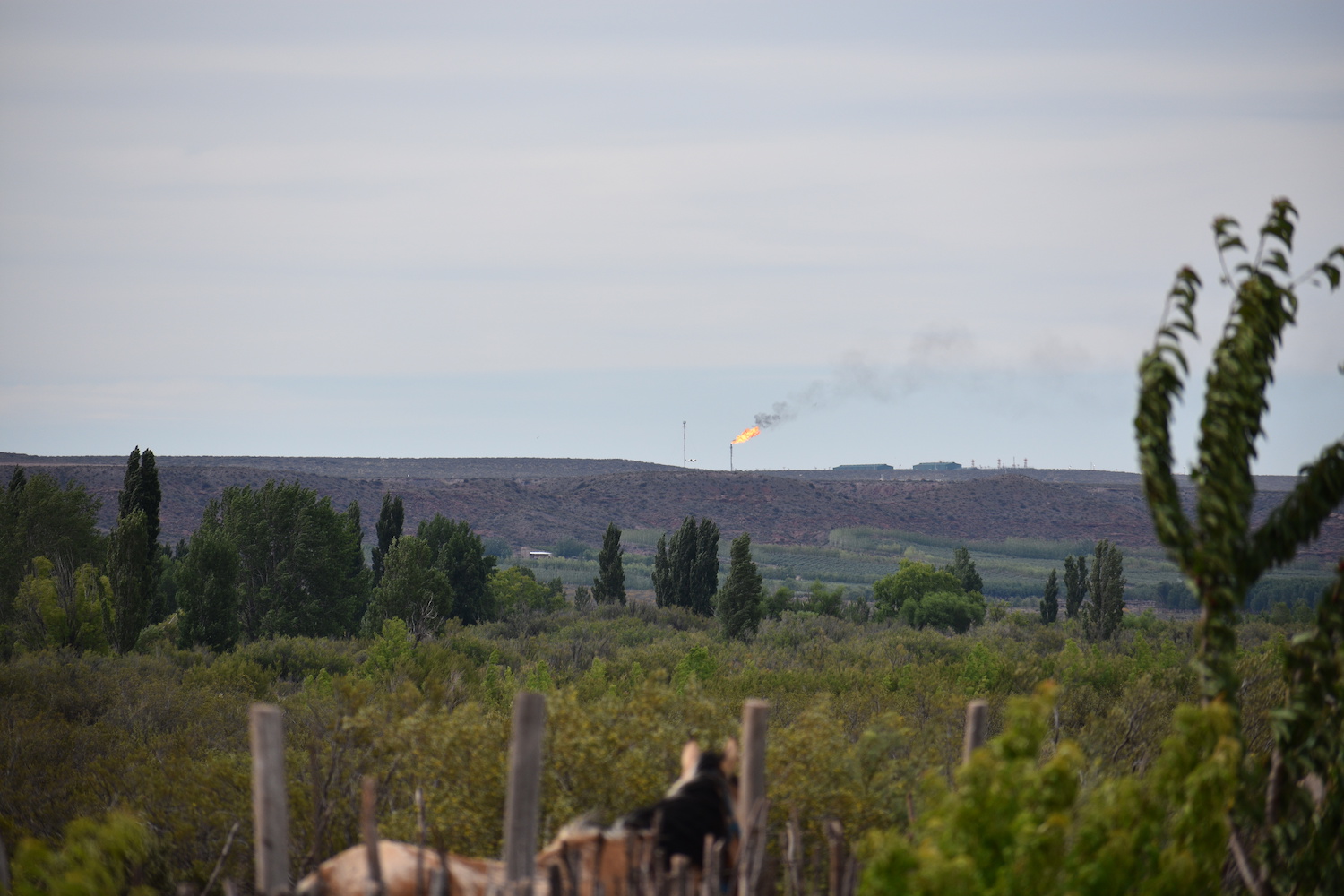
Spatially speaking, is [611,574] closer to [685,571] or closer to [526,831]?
[685,571]

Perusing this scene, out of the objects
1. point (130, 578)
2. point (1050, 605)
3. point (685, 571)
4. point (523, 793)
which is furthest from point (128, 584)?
point (1050, 605)

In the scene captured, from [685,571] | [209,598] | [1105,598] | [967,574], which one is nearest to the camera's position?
[209,598]

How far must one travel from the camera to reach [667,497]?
396 feet

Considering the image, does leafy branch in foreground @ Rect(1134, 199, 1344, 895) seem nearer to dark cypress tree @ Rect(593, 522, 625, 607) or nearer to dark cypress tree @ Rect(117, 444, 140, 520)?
dark cypress tree @ Rect(117, 444, 140, 520)

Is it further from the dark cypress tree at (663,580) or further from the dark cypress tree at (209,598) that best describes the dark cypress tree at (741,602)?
the dark cypress tree at (209,598)

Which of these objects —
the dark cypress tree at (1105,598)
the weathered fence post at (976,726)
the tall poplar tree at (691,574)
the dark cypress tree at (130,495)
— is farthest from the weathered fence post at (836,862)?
the tall poplar tree at (691,574)

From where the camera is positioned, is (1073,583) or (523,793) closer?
(523,793)

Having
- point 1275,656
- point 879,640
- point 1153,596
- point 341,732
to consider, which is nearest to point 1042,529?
point 1153,596

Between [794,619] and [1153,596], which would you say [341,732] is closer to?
[794,619]

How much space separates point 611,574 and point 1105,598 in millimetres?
20678

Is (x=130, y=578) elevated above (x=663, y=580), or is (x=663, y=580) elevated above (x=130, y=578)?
(x=130, y=578)

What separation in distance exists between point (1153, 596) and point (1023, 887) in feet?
300

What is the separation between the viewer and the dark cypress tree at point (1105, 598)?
136 ft

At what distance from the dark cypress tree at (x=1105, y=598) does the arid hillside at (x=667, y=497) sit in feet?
226
